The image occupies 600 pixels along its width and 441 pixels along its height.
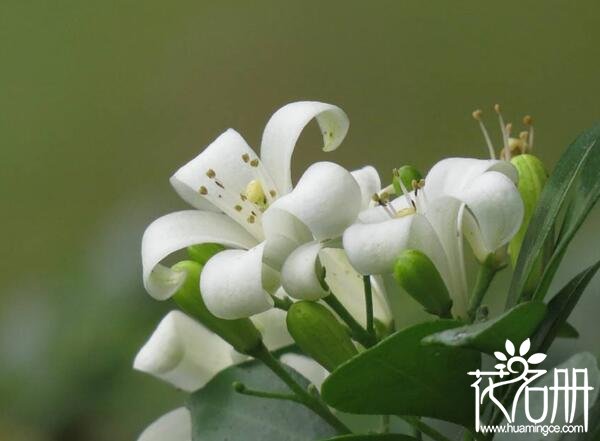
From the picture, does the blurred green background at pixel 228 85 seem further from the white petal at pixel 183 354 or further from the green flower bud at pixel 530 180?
the green flower bud at pixel 530 180

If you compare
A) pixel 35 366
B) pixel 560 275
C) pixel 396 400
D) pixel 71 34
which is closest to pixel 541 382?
pixel 396 400

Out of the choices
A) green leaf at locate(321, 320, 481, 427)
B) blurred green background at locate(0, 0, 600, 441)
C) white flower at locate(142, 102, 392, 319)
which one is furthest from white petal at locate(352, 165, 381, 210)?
blurred green background at locate(0, 0, 600, 441)

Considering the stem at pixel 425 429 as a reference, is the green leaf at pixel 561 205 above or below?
above

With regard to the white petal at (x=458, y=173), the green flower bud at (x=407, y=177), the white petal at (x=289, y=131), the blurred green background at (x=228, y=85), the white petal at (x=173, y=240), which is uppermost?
the white petal at (x=289, y=131)

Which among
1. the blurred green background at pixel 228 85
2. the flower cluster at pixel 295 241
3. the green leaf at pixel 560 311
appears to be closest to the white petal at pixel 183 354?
the flower cluster at pixel 295 241

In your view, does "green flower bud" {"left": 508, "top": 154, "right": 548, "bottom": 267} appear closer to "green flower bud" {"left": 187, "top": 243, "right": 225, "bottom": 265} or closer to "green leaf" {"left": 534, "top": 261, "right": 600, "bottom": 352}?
"green leaf" {"left": 534, "top": 261, "right": 600, "bottom": 352}

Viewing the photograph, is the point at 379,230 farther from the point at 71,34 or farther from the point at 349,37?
the point at 71,34
